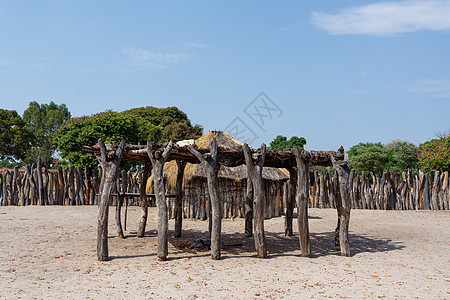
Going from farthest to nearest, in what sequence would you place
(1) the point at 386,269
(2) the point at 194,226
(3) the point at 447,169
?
(3) the point at 447,169 < (2) the point at 194,226 < (1) the point at 386,269

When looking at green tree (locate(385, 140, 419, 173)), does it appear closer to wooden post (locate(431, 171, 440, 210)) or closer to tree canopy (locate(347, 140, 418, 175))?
tree canopy (locate(347, 140, 418, 175))

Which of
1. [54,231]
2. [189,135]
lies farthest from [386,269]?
[189,135]

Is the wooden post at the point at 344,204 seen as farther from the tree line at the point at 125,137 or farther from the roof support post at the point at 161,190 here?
the tree line at the point at 125,137

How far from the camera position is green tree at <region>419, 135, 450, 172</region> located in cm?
2241

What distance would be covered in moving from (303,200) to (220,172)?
6621 millimetres

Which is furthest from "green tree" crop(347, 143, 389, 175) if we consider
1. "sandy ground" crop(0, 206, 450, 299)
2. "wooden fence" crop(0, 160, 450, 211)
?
"sandy ground" crop(0, 206, 450, 299)

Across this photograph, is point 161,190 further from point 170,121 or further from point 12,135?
point 12,135

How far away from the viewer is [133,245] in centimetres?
1005

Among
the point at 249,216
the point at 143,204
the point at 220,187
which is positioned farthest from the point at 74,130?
the point at 249,216

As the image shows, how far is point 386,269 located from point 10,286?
686 cm

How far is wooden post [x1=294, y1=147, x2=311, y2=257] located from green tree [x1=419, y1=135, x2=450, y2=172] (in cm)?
1680

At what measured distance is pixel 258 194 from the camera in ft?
28.1

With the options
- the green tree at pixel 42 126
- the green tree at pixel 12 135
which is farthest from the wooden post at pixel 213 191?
the green tree at pixel 42 126

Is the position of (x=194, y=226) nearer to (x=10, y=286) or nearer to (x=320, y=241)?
(x=320, y=241)
